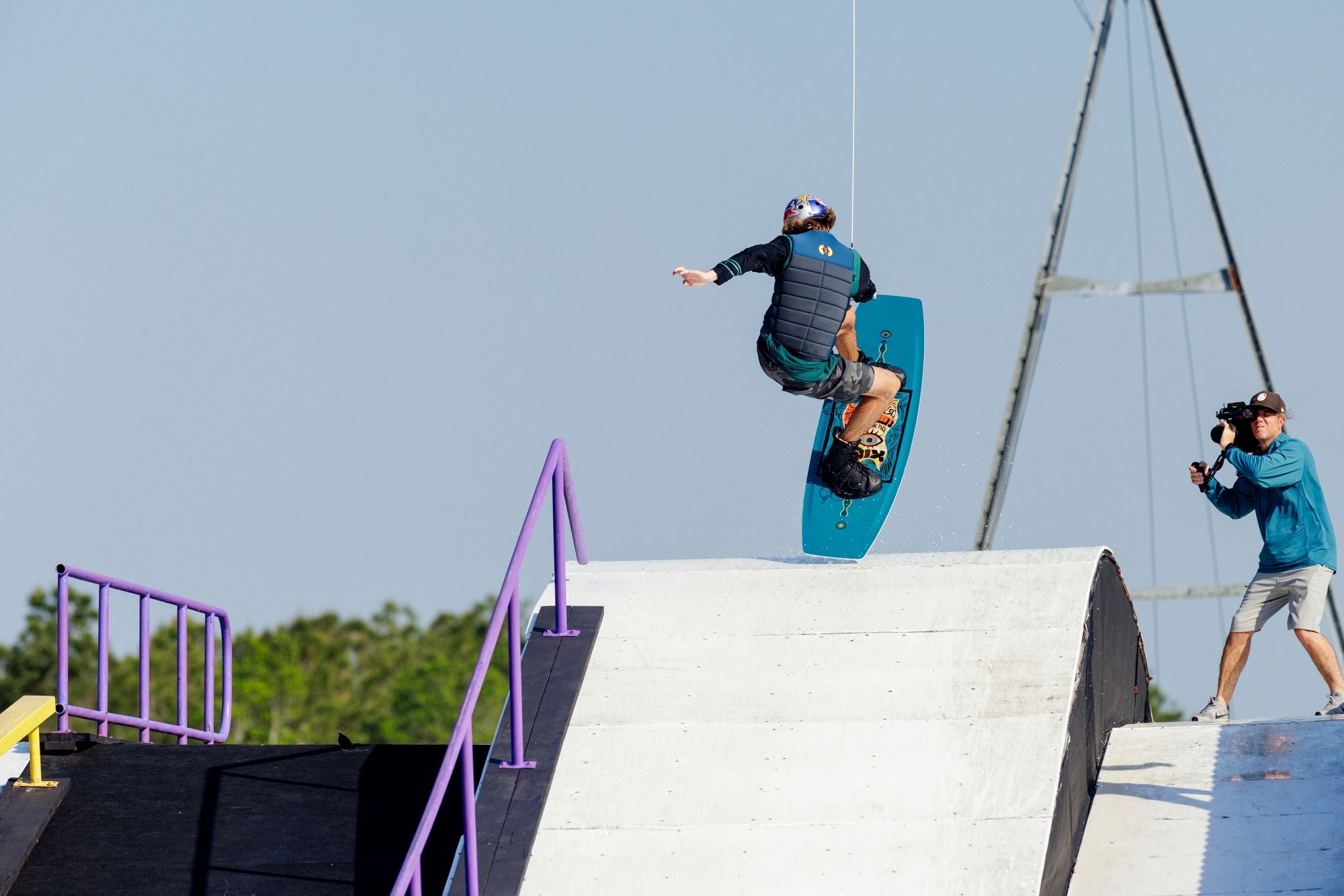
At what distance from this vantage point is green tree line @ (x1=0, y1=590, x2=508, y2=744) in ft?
140

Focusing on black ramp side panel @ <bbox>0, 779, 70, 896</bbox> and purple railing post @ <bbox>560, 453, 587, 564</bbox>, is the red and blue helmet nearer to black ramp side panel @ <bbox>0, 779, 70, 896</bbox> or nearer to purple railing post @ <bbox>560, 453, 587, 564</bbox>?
purple railing post @ <bbox>560, 453, 587, 564</bbox>

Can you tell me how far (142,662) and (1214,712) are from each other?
5.77 meters

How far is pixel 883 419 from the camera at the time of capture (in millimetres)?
11258

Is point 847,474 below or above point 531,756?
above

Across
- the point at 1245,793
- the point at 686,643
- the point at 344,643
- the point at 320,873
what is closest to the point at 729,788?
the point at 686,643

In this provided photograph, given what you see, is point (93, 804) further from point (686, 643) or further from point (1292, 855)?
point (1292, 855)

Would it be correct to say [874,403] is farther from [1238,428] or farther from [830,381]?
[1238,428]

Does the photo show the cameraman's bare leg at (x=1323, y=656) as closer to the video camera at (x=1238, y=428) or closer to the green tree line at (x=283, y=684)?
the video camera at (x=1238, y=428)

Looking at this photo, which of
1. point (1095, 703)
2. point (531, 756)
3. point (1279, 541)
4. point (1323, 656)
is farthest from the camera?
point (1279, 541)

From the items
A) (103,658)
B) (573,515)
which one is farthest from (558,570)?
(103,658)

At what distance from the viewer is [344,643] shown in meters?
52.2

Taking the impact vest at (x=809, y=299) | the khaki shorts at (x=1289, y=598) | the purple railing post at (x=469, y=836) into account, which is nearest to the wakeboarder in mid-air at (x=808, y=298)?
the impact vest at (x=809, y=299)

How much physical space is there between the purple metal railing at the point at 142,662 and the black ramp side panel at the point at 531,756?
7.06 ft

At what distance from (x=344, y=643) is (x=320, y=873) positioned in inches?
1803
